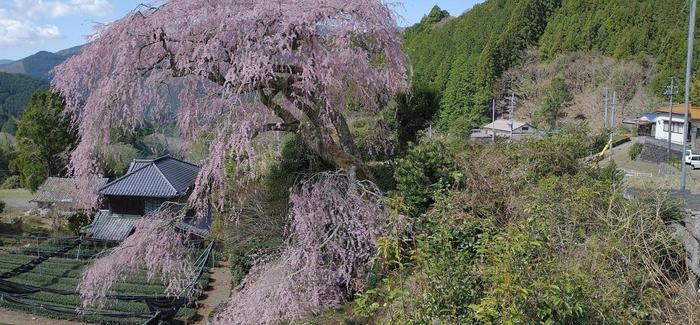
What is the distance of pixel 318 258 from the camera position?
5406 mm

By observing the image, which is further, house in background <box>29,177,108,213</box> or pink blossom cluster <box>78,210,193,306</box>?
house in background <box>29,177,108,213</box>

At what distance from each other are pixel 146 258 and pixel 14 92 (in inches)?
3266

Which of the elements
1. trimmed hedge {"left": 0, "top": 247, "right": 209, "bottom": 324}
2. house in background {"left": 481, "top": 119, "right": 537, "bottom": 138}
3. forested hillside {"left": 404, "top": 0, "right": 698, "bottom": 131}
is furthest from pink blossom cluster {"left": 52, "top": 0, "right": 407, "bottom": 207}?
forested hillside {"left": 404, "top": 0, "right": 698, "bottom": 131}

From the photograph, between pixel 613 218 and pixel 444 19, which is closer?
pixel 613 218

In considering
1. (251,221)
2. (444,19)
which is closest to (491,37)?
(444,19)

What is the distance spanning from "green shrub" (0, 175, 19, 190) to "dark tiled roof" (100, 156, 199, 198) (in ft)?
62.0

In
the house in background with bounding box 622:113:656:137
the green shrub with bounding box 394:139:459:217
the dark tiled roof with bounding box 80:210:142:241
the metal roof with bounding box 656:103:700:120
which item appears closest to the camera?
the green shrub with bounding box 394:139:459:217

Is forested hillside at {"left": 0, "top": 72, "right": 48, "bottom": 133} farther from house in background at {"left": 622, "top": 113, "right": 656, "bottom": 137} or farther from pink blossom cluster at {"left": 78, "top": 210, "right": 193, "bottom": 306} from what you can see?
pink blossom cluster at {"left": 78, "top": 210, "right": 193, "bottom": 306}

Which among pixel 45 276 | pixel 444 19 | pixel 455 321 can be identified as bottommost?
pixel 45 276

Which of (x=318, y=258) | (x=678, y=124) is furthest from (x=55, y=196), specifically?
(x=678, y=124)

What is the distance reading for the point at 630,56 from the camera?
34.6 m

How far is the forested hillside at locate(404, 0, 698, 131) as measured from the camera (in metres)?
33.4

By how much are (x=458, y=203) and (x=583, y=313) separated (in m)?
2.63

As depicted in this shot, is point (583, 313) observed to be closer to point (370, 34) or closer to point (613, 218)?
point (613, 218)
